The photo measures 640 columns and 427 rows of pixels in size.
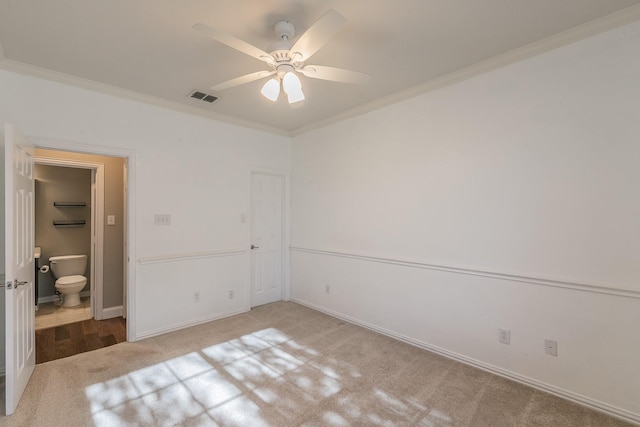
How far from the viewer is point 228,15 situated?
1.91 meters

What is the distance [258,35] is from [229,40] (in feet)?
1.71

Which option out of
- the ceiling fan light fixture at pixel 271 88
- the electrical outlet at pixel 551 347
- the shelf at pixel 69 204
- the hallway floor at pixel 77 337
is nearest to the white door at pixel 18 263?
the hallway floor at pixel 77 337

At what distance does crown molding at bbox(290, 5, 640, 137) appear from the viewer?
1.94 m

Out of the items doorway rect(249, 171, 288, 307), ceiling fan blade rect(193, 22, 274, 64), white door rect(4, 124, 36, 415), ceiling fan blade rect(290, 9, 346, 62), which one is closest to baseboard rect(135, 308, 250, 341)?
doorway rect(249, 171, 288, 307)

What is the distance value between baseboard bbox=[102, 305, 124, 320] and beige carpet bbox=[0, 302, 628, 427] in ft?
3.81

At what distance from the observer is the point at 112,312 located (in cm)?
395

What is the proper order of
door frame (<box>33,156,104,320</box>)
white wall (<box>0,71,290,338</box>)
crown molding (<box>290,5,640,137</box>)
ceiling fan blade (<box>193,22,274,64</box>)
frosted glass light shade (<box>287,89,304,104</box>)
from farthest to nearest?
1. door frame (<box>33,156,104,320</box>)
2. white wall (<box>0,71,290,338</box>)
3. frosted glass light shade (<box>287,89,304,104</box>)
4. crown molding (<box>290,5,640,137</box>)
5. ceiling fan blade (<box>193,22,274,64</box>)

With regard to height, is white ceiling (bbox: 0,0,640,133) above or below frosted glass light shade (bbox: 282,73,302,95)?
above

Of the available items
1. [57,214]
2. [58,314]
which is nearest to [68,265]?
[58,314]

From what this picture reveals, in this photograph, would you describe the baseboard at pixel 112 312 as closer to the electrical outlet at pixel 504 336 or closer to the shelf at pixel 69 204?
the shelf at pixel 69 204

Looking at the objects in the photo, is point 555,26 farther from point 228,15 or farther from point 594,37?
point 228,15

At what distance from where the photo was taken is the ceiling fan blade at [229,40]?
5.15 feet

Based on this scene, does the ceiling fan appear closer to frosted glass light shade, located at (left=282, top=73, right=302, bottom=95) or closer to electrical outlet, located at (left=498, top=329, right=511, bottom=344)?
frosted glass light shade, located at (left=282, top=73, right=302, bottom=95)

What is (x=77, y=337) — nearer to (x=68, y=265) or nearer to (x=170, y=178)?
(x=68, y=265)
